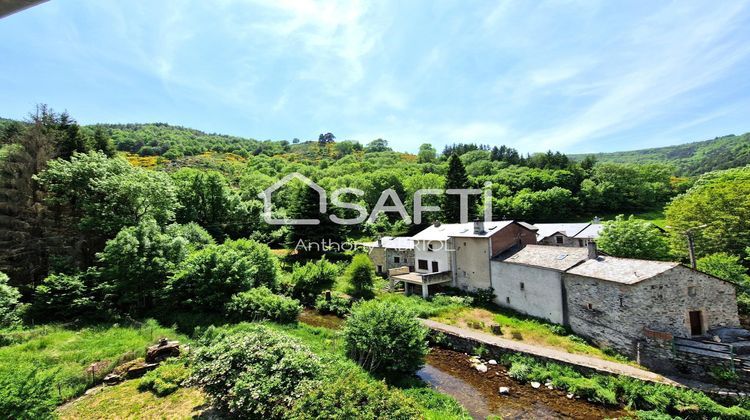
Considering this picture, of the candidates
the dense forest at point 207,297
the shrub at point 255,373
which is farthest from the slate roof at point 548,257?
the shrub at point 255,373

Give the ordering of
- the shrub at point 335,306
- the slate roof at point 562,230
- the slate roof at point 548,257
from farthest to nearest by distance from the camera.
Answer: the slate roof at point 562,230 → the shrub at point 335,306 → the slate roof at point 548,257

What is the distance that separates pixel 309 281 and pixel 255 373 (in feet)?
50.3

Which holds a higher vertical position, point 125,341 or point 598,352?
point 125,341

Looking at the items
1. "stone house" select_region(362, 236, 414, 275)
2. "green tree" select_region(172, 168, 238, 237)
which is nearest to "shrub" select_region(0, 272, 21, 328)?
"green tree" select_region(172, 168, 238, 237)

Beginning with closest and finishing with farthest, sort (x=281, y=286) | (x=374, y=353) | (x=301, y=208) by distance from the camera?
(x=374, y=353) → (x=281, y=286) → (x=301, y=208)

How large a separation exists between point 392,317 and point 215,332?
920 cm

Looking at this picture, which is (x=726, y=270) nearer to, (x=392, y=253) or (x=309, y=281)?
(x=392, y=253)

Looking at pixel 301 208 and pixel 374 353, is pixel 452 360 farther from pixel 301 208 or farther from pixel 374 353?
pixel 301 208

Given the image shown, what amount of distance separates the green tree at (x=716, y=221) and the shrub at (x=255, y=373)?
30.4 m

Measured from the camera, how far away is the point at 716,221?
83.0 feet

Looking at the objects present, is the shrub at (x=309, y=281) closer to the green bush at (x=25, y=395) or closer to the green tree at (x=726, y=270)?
the green bush at (x=25, y=395)

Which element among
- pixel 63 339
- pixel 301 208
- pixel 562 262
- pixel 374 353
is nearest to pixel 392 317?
pixel 374 353

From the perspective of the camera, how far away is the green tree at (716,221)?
24.8 metres

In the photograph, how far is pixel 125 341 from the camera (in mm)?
14953
